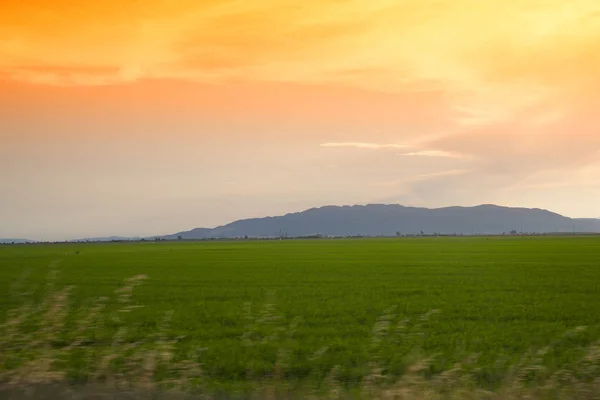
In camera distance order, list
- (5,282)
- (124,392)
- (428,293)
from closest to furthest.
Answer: (124,392), (428,293), (5,282)

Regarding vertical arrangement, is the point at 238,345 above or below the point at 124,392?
below

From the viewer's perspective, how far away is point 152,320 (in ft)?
70.5

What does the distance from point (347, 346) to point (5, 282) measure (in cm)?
3435

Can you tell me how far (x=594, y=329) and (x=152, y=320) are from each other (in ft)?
47.4

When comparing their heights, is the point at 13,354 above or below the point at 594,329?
above

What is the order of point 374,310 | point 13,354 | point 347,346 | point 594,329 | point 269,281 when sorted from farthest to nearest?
point 269,281 → point 374,310 → point 594,329 → point 347,346 → point 13,354

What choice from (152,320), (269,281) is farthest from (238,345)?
(269,281)

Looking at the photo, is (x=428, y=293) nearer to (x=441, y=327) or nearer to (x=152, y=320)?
(x=441, y=327)

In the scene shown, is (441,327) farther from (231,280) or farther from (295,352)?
(231,280)

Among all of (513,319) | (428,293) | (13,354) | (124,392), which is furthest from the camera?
(428,293)

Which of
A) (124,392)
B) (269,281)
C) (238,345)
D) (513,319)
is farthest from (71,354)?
(269,281)

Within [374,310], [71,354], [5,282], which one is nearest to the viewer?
[71,354]

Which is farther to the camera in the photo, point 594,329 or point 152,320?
point 152,320

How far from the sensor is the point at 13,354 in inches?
284
